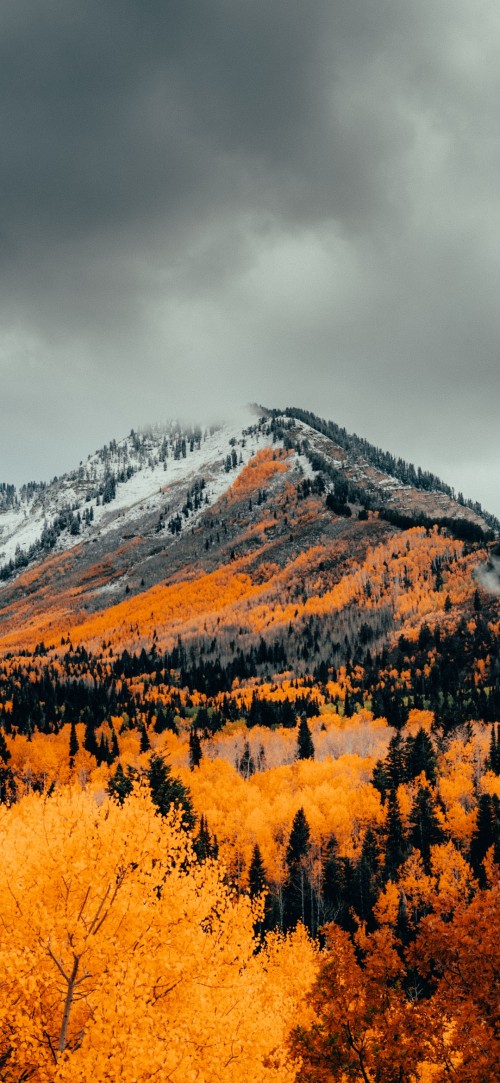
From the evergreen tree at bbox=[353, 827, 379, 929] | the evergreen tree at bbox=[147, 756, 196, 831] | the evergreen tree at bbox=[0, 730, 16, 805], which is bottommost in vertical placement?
the evergreen tree at bbox=[353, 827, 379, 929]

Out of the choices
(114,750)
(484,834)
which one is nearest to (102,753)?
(114,750)

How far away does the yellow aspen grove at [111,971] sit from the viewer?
18.9 meters

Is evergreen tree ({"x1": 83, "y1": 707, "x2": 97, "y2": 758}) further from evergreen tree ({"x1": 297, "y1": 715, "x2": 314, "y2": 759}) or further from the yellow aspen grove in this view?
the yellow aspen grove

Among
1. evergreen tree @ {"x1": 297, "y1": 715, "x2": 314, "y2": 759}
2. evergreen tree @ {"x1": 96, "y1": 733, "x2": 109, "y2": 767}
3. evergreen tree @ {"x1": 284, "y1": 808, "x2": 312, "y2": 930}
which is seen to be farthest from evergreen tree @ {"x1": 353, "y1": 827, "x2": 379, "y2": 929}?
evergreen tree @ {"x1": 96, "y1": 733, "x2": 109, "y2": 767}

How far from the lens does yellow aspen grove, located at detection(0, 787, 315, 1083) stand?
745 inches

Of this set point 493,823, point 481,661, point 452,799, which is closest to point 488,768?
point 452,799

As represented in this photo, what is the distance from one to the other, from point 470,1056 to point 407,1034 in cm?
243

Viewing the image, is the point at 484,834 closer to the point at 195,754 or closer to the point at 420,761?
the point at 420,761

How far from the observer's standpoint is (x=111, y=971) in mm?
20234

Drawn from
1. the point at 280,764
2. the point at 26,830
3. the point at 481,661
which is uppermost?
the point at 26,830

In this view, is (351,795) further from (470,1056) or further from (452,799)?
(470,1056)

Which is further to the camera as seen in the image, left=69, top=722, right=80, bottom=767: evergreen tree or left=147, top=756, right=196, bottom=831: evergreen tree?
left=69, top=722, right=80, bottom=767: evergreen tree

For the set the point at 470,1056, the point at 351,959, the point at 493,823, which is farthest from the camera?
the point at 493,823

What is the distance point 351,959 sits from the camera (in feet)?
74.4
